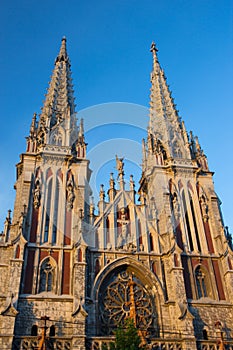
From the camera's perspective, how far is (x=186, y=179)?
2739 centimetres

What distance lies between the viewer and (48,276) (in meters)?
21.1

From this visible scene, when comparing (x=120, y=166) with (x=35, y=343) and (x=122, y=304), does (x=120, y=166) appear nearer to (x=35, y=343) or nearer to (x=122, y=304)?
(x=122, y=304)

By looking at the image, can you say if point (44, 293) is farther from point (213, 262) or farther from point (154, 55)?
point (154, 55)

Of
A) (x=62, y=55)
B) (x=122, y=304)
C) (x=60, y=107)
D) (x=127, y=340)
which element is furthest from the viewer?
(x=62, y=55)

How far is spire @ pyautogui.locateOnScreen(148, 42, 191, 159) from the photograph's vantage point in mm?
30156

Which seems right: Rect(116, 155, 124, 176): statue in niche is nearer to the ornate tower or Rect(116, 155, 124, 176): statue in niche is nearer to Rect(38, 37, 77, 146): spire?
the ornate tower

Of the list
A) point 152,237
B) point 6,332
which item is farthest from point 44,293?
point 152,237

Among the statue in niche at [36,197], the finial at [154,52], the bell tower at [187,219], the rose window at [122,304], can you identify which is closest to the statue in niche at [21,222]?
the statue in niche at [36,197]

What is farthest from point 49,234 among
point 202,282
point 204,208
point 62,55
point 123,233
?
point 62,55

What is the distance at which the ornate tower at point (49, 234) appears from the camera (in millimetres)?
19109

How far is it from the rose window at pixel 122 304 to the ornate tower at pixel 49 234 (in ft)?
5.86

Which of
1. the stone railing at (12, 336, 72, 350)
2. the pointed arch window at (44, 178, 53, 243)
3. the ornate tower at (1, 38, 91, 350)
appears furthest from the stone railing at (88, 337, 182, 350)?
the pointed arch window at (44, 178, 53, 243)

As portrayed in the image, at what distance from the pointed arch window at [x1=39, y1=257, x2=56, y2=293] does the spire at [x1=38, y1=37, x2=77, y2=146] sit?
9672 mm

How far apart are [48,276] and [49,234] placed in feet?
8.78
